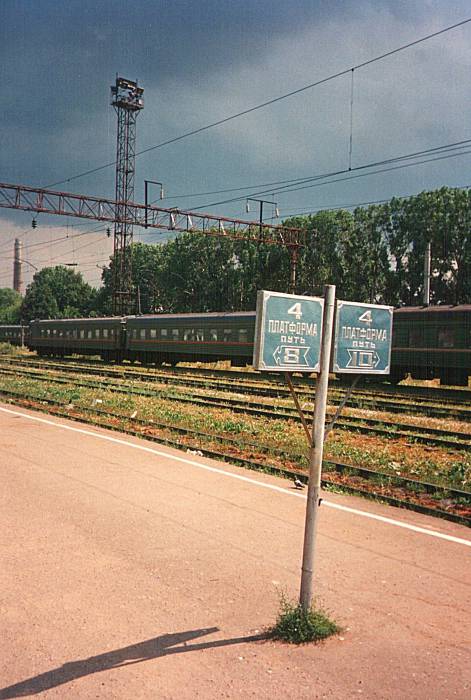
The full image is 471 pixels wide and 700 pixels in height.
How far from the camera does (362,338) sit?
493 centimetres

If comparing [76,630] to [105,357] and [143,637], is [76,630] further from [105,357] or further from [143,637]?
[105,357]

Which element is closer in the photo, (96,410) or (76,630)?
(76,630)

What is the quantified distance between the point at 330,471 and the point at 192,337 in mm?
25298

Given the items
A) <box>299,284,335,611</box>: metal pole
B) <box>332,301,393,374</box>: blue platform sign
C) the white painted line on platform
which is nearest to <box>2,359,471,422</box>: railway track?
the white painted line on platform

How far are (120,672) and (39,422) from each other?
11809 mm

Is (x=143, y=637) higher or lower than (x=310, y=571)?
lower

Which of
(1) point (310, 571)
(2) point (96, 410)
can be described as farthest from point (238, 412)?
(1) point (310, 571)

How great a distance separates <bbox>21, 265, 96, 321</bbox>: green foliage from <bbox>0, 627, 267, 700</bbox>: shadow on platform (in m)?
106

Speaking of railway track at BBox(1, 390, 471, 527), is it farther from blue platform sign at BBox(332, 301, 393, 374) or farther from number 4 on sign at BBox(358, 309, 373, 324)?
number 4 on sign at BBox(358, 309, 373, 324)

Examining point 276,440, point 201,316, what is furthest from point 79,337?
point 276,440

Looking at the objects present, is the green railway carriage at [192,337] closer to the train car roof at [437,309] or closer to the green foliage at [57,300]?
the train car roof at [437,309]

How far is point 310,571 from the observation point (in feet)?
15.7

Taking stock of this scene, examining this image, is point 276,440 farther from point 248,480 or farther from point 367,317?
point 367,317

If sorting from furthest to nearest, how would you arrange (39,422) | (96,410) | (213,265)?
(213,265) → (96,410) → (39,422)
